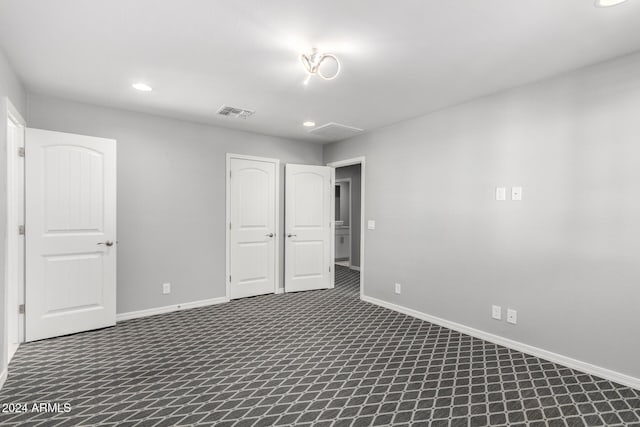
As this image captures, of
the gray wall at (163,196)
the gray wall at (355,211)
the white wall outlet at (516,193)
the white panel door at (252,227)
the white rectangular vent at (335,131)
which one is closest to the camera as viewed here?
the white wall outlet at (516,193)

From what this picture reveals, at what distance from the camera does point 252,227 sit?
4.76m

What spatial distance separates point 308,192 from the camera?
5.21 m

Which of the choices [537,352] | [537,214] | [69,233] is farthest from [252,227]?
[537,352]

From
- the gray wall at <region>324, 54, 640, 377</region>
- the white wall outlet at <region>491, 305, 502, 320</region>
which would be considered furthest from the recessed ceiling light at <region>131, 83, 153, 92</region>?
the white wall outlet at <region>491, 305, 502, 320</region>

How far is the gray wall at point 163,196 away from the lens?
3.64 meters

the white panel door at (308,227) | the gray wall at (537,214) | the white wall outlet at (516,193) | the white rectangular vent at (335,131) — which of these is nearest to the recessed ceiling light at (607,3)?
A: the gray wall at (537,214)

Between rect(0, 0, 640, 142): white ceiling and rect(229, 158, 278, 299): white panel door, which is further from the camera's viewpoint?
rect(229, 158, 278, 299): white panel door

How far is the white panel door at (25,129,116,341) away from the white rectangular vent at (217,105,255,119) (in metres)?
1.22

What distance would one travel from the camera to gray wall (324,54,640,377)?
242 centimetres

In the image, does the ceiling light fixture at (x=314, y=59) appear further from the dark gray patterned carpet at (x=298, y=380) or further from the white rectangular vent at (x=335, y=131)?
the dark gray patterned carpet at (x=298, y=380)

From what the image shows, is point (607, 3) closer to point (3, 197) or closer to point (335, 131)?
point (335, 131)

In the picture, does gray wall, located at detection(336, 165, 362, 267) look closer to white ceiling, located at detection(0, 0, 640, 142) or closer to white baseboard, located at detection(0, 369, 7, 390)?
white ceiling, located at detection(0, 0, 640, 142)

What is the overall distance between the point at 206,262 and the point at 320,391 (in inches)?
104

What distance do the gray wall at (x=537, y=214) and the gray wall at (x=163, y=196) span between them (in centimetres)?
250
